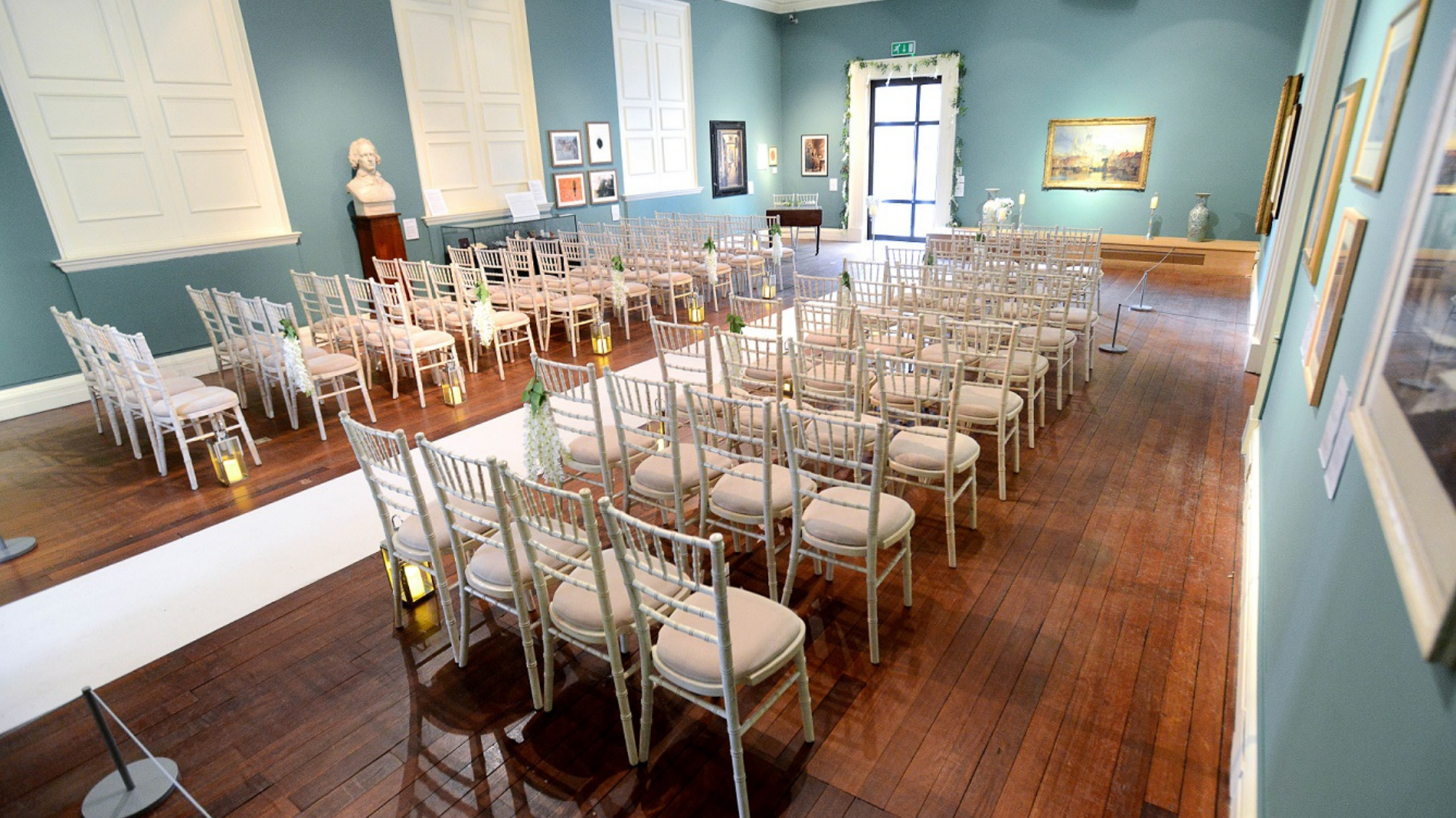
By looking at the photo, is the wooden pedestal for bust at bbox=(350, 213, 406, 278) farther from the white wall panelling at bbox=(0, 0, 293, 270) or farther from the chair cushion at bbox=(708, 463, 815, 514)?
the chair cushion at bbox=(708, 463, 815, 514)

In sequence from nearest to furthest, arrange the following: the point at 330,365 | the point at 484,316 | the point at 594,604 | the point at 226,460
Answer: the point at 594,604, the point at 226,460, the point at 330,365, the point at 484,316

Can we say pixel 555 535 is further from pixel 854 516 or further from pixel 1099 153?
pixel 1099 153

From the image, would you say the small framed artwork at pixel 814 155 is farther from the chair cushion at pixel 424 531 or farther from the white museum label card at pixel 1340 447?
the white museum label card at pixel 1340 447

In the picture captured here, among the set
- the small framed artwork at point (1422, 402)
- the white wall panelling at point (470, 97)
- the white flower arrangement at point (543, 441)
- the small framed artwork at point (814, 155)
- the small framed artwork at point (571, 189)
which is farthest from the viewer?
the small framed artwork at point (814, 155)

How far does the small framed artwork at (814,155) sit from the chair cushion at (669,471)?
12347mm

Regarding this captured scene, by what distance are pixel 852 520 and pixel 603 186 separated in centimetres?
983

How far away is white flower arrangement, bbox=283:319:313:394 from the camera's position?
16.1 ft

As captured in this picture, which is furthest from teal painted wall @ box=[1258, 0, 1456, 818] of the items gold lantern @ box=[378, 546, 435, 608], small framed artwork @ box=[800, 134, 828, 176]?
small framed artwork @ box=[800, 134, 828, 176]

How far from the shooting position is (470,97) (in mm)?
9234

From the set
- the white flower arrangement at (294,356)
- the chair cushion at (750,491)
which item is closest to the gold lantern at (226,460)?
the white flower arrangement at (294,356)

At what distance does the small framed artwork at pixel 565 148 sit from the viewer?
10.5 metres

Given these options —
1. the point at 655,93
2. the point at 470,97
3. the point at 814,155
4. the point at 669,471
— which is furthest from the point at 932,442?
the point at 814,155

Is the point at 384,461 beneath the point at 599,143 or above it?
beneath

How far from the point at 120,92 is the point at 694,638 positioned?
7.61m
